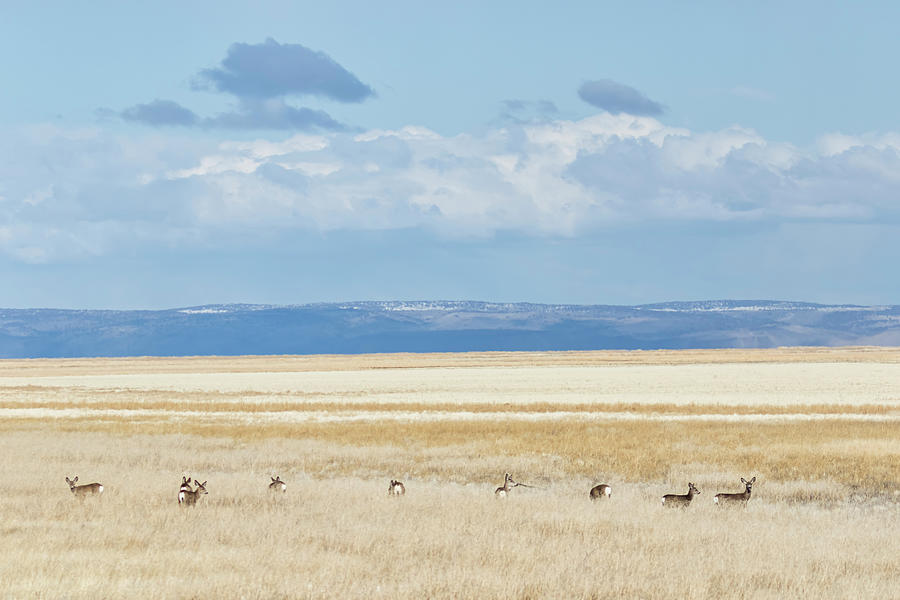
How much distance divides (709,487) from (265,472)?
1051 centimetres

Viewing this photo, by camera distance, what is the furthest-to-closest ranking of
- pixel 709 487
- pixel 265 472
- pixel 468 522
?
pixel 265 472 → pixel 709 487 → pixel 468 522

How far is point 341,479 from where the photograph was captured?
69.8 ft

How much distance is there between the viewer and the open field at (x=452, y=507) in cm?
1095

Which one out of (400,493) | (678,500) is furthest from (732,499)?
(400,493)

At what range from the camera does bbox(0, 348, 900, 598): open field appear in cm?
1095

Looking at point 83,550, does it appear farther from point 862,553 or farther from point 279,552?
point 862,553

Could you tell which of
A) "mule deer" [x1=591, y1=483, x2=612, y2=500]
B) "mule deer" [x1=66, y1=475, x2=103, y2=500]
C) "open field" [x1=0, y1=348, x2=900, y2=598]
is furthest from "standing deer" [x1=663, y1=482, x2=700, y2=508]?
"mule deer" [x1=66, y1=475, x2=103, y2=500]

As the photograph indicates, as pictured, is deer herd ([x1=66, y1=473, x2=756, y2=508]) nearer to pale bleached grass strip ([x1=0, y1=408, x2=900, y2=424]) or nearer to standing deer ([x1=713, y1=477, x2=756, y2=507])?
standing deer ([x1=713, y1=477, x2=756, y2=507])

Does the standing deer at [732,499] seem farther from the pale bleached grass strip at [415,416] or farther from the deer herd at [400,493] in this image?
the pale bleached grass strip at [415,416]

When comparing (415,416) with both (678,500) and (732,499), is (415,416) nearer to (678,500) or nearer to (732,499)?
(732,499)

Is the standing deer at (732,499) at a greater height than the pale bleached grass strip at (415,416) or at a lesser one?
greater

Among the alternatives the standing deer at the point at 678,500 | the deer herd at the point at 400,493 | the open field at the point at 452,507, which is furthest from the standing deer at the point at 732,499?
the standing deer at the point at 678,500

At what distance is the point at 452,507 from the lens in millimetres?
16125

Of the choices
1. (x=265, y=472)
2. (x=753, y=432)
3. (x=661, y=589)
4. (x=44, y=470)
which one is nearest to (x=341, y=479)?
(x=265, y=472)
